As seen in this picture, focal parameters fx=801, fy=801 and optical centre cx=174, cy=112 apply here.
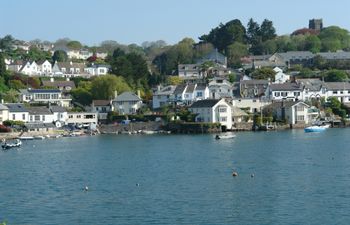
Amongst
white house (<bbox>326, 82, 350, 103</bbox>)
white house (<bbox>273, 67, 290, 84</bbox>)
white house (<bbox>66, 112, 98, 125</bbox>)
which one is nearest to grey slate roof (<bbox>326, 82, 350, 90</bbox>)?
white house (<bbox>326, 82, 350, 103</bbox>)

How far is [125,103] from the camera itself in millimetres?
55000

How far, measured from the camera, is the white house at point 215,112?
50125 millimetres

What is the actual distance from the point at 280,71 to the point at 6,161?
3531 cm

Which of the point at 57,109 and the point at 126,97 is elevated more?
the point at 126,97

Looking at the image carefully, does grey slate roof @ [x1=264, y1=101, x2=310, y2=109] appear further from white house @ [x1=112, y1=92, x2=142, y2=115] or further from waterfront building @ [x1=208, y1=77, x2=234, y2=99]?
white house @ [x1=112, y1=92, x2=142, y2=115]

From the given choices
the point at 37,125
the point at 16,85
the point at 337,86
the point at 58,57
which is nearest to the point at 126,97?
the point at 37,125

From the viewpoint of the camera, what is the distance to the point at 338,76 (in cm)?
6178

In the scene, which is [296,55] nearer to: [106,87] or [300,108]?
[300,108]

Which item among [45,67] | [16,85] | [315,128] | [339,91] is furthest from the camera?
[45,67]

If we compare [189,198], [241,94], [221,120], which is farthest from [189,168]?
[241,94]

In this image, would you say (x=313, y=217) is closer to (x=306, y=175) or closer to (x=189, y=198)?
(x=189, y=198)

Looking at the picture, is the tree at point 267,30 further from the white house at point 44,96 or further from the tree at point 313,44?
the white house at point 44,96

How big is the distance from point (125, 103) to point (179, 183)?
2982 cm

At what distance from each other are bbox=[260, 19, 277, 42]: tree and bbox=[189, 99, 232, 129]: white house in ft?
110
